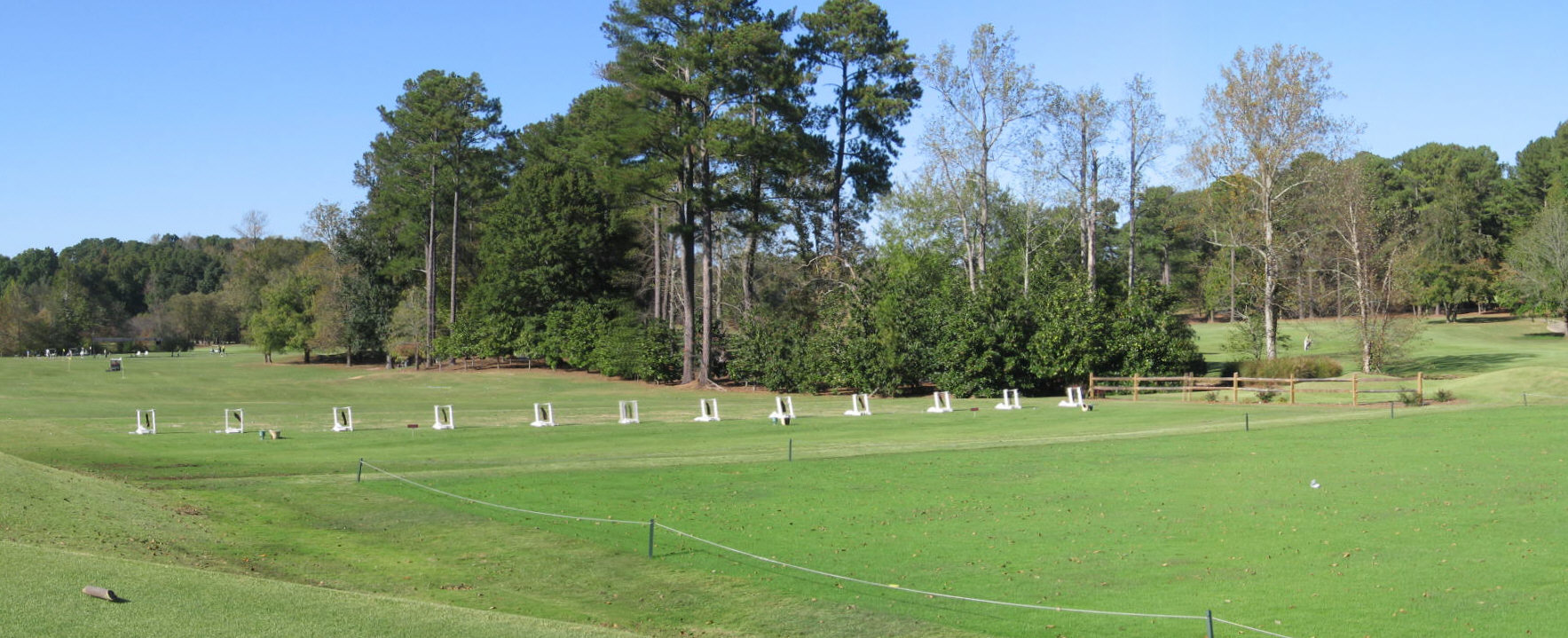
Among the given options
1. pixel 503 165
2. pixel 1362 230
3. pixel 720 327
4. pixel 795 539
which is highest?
pixel 503 165

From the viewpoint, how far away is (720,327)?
64188mm

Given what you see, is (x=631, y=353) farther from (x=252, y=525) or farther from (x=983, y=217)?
(x=252, y=525)

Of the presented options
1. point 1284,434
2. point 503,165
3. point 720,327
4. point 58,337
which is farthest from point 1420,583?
point 58,337

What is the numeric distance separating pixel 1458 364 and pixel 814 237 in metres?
37.7

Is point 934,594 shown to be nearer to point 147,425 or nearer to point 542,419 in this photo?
point 542,419

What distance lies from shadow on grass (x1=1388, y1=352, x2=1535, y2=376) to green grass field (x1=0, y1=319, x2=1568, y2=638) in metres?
22.4

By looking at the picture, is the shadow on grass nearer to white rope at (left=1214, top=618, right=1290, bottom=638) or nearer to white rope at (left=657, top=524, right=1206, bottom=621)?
white rope at (left=657, top=524, right=1206, bottom=621)

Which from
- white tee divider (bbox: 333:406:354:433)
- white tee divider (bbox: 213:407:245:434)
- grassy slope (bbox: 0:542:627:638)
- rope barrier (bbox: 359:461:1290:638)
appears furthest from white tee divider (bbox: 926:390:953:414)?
grassy slope (bbox: 0:542:627:638)


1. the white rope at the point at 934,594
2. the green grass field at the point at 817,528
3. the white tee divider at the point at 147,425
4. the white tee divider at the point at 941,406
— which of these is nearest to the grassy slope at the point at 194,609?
the green grass field at the point at 817,528

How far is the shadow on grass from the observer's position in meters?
54.8

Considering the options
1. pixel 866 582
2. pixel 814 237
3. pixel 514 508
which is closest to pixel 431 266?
pixel 814 237

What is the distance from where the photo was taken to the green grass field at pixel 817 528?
1134cm

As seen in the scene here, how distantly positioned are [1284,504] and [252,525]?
17677 millimetres

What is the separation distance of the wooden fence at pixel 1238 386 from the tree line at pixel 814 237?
2.32 m
